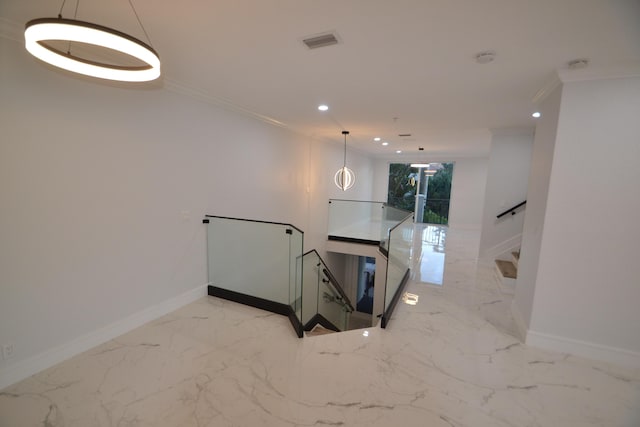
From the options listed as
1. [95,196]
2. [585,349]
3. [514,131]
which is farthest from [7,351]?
[514,131]

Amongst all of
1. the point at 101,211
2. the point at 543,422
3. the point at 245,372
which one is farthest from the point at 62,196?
the point at 543,422

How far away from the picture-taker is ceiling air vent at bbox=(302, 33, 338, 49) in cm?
214

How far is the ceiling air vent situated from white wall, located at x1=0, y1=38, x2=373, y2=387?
2.01 m

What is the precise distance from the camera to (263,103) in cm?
408

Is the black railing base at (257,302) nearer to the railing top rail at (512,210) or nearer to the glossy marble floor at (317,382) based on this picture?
the glossy marble floor at (317,382)

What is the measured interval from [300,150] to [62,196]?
4399 mm

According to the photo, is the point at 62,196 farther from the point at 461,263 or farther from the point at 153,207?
the point at 461,263

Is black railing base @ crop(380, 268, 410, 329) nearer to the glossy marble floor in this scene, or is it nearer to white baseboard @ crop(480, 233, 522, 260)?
the glossy marble floor

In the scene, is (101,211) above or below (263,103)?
below

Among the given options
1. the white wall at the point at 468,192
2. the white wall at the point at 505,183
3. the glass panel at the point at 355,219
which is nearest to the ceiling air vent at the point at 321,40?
the white wall at the point at 505,183

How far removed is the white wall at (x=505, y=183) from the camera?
18.0ft

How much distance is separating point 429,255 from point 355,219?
232 cm

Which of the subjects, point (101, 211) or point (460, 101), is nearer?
point (101, 211)

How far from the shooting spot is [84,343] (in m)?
2.69
